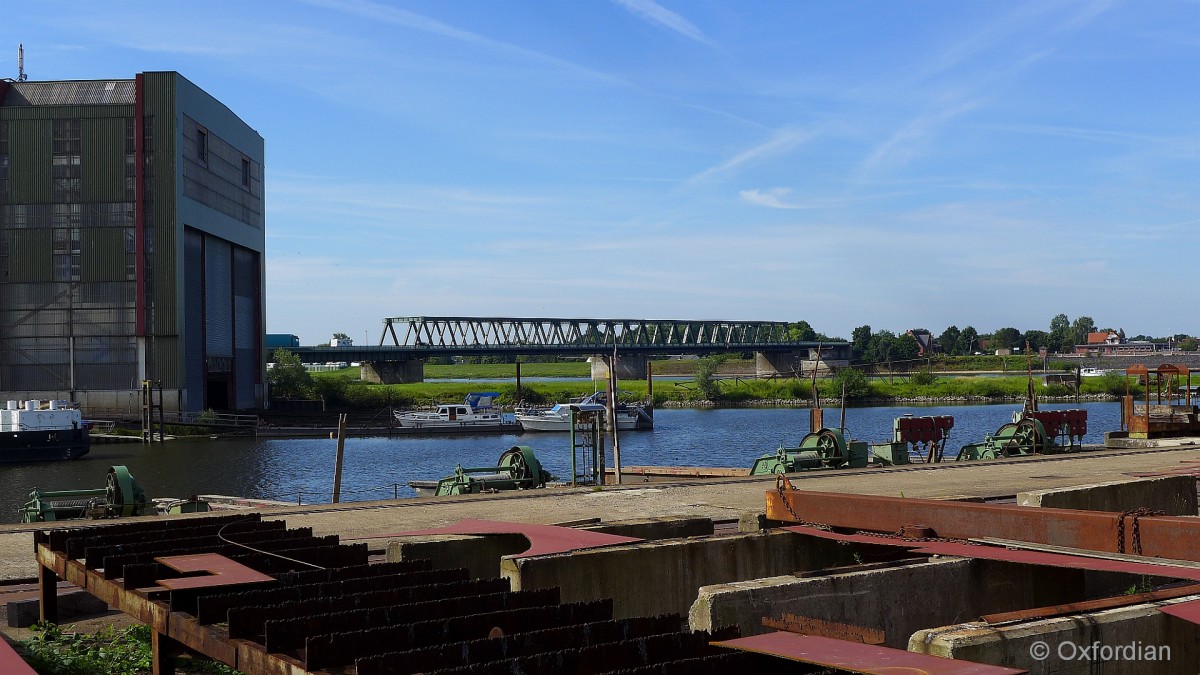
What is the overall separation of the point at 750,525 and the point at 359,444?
7590cm

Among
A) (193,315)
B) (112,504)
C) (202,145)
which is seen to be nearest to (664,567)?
(112,504)

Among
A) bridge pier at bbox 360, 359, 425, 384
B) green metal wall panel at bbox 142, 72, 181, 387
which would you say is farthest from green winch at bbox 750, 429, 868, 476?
bridge pier at bbox 360, 359, 425, 384

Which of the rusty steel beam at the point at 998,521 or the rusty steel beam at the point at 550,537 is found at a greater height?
the rusty steel beam at the point at 998,521

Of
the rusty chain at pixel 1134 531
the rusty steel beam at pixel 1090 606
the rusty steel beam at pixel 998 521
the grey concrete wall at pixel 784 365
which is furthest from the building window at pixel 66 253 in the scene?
the grey concrete wall at pixel 784 365

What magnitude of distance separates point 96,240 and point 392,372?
3101 inches

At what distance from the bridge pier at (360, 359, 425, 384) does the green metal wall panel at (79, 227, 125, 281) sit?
252ft

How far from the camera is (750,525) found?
559 inches

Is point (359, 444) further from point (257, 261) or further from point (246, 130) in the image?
point (246, 130)

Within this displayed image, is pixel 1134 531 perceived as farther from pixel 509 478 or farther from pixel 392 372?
pixel 392 372

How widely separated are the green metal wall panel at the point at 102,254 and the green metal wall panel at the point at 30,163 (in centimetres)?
394

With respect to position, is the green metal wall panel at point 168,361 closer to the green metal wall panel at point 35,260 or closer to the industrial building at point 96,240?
the industrial building at point 96,240

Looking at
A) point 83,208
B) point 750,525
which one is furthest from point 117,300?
point 750,525

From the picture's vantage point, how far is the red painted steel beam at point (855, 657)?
5406 mm

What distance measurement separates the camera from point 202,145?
81062 mm
